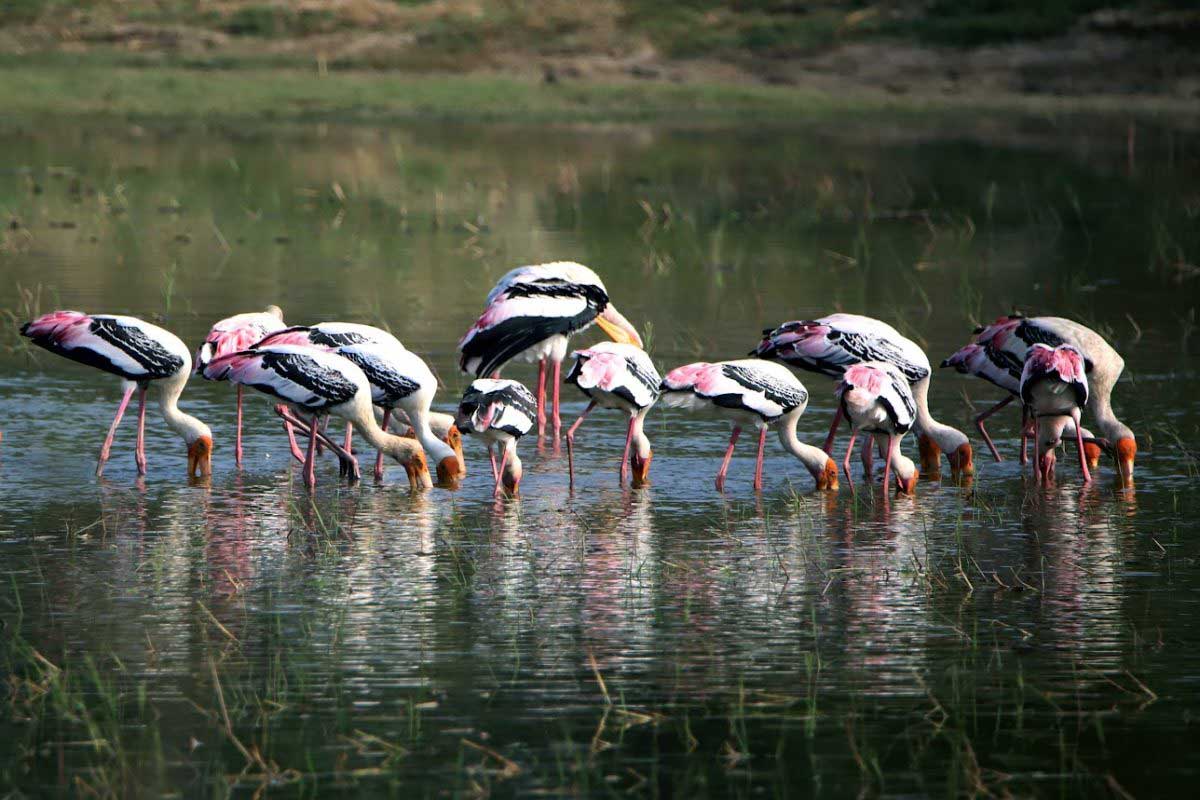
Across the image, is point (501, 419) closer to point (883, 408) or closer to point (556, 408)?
point (883, 408)

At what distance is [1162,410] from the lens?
1323cm

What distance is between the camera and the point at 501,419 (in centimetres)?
1070

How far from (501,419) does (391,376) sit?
87cm

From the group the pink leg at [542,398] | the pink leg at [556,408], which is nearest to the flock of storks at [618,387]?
the pink leg at [542,398]

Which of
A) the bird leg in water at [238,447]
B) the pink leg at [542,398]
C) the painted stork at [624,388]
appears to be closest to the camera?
the painted stork at [624,388]

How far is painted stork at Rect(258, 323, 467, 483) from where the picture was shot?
37.1 feet

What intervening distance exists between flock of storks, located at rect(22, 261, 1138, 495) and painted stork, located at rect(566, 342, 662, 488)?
1cm

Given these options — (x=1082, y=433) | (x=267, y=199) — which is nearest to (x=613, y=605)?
(x=1082, y=433)

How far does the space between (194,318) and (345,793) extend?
33.9 feet

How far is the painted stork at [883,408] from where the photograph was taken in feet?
35.6

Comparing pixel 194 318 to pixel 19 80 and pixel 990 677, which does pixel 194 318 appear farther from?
pixel 19 80

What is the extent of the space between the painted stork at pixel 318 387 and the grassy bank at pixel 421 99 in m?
26.2

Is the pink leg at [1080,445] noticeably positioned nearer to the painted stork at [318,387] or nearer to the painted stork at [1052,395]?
the painted stork at [1052,395]

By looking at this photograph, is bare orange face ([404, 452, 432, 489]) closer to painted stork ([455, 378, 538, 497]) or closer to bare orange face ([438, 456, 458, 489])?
bare orange face ([438, 456, 458, 489])
